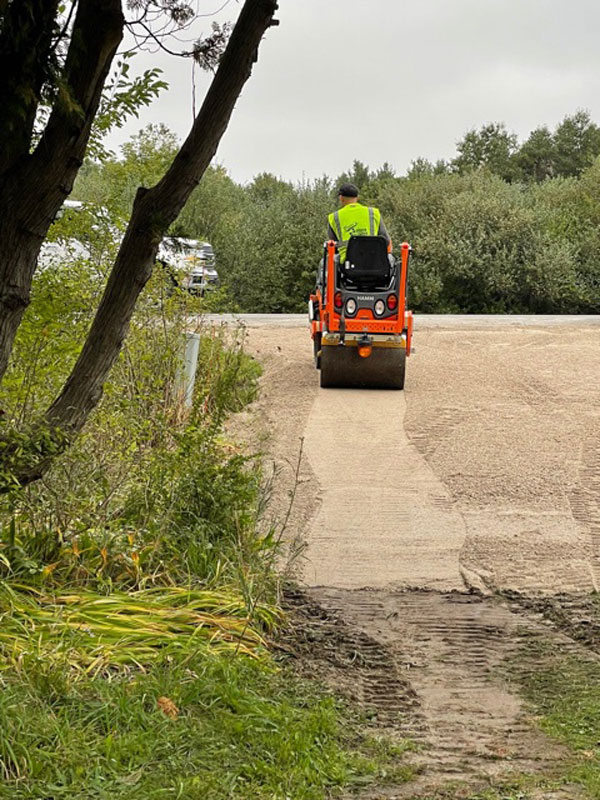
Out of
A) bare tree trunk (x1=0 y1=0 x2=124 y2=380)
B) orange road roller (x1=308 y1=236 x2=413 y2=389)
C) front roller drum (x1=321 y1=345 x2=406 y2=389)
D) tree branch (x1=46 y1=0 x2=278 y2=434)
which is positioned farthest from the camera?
front roller drum (x1=321 y1=345 x2=406 y2=389)

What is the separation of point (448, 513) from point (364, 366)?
5711 millimetres

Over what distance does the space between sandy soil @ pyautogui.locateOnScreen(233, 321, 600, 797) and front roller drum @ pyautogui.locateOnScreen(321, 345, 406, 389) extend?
8.8 inches

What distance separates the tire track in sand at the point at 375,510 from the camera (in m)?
8.24

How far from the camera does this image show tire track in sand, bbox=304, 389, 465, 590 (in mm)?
8242

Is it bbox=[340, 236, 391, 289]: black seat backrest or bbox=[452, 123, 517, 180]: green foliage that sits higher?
bbox=[452, 123, 517, 180]: green foliage

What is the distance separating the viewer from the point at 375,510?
9.98 meters

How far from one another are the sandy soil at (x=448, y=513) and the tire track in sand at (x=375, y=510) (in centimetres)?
2

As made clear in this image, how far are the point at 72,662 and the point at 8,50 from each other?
239 centimetres

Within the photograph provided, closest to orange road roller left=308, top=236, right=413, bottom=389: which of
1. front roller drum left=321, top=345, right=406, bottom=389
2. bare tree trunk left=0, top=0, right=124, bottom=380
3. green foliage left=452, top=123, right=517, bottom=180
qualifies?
front roller drum left=321, top=345, right=406, bottom=389

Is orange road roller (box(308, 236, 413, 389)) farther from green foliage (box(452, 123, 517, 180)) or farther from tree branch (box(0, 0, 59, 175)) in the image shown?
green foliage (box(452, 123, 517, 180))

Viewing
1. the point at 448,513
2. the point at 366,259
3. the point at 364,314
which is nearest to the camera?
the point at 448,513

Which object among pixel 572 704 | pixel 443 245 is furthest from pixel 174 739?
pixel 443 245

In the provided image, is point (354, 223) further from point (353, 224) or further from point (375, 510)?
point (375, 510)

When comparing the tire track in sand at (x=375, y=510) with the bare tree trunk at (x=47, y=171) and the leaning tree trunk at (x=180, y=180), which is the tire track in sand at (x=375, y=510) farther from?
the bare tree trunk at (x=47, y=171)
